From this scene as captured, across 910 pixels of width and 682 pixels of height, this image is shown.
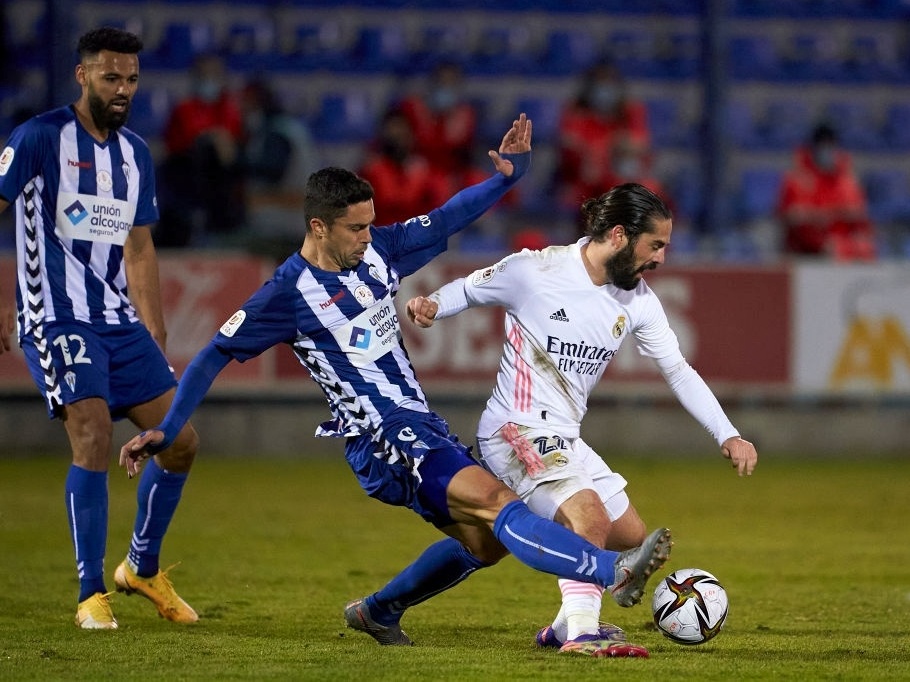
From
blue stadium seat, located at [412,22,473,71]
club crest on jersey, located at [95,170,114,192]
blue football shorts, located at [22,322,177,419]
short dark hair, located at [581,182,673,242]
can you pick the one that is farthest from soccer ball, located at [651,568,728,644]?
blue stadium seat, located at [412,22,473,71]

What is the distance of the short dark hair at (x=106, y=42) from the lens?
19.4 ft

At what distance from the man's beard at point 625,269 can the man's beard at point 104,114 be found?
2.03 m

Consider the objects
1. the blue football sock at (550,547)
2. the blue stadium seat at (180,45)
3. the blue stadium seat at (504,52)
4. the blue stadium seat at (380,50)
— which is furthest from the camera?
the blue stadium seat at (504,52)

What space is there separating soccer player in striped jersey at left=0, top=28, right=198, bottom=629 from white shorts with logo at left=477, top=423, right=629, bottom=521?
137 centimetres

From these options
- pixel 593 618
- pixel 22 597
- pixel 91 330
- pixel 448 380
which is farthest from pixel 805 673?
pixel 448 380

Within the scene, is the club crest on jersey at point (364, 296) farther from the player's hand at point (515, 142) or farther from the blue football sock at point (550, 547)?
the blue football sock at point (550, 547)

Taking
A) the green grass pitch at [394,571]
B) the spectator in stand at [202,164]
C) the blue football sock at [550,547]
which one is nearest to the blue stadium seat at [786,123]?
the green grass pitch at [394,571]

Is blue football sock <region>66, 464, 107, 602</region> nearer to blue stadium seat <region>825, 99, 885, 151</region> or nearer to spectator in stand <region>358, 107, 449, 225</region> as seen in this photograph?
spectator in stand <region>358, 107, 449, 225</region>

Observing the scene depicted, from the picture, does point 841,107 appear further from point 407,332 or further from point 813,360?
point 407,332

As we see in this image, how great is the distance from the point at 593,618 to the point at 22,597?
2.71m

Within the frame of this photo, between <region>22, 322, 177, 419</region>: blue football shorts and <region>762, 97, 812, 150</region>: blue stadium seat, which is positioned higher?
<region>762, 97, 812, 150</region>: blue stadium seat

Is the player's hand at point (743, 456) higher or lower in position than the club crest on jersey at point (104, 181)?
lower

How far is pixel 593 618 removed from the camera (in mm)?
5223

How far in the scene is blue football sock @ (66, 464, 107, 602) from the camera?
5922 millimetres
